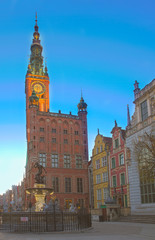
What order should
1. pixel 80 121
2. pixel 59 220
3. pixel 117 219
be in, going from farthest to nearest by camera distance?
pixel 80 121 → pixel 117 219 → pixel 59 220

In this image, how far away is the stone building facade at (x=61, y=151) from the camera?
5409 centimetres

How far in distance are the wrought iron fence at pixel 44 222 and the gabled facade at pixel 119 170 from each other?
18.6 meters

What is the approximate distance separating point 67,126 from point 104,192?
1840 centimetres

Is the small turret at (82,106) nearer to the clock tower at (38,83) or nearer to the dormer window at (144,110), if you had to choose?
the clock tower at (38,83)

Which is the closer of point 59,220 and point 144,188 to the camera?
point 59,220

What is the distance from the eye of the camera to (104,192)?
45.3 m

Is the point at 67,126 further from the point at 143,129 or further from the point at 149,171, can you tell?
the point at 149,171

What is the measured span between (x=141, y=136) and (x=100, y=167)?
16836 millimetres

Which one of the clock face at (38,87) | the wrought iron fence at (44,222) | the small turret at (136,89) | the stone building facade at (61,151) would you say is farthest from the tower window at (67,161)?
the wrought iron fence at (44,222)

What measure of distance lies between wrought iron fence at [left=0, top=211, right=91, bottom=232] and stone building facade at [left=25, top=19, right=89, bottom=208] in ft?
106

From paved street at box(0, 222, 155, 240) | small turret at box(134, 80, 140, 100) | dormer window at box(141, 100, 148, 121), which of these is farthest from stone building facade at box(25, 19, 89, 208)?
paved street at box(0, 222, 155, 240)

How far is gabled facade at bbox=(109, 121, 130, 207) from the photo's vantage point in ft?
124

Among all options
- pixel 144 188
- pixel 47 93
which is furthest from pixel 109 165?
pixel 47 93

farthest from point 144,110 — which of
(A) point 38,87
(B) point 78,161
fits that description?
(A) point 38,87
